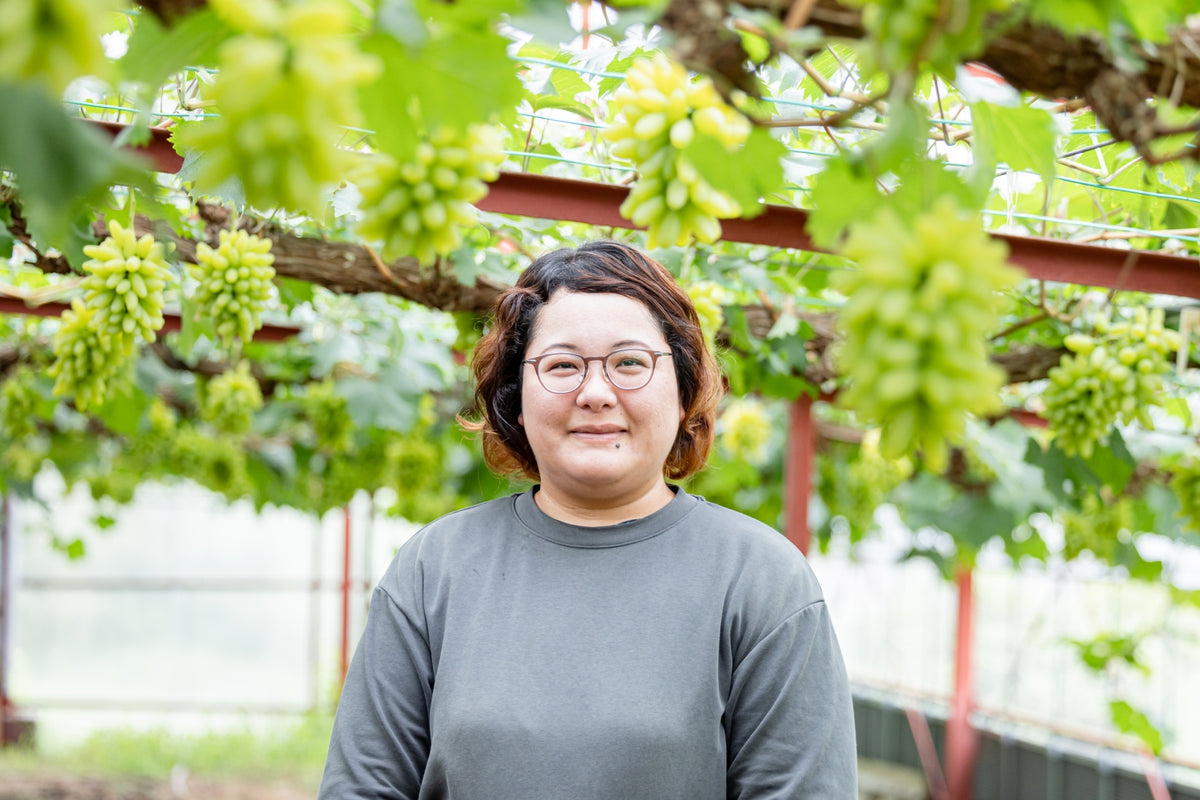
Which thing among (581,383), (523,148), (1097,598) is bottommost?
(1097,598)

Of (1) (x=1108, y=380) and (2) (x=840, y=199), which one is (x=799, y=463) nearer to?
(1) (x=1108, y=380)

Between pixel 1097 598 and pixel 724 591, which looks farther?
pixel 1097 598

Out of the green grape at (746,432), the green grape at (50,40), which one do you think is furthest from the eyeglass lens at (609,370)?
the green grape at (746,432)

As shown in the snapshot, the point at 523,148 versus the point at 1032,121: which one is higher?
the point at 523,148

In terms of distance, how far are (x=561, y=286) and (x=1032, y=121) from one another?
0.70m

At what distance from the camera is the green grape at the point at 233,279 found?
5.96ft

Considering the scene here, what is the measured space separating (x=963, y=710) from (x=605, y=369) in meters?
7.21

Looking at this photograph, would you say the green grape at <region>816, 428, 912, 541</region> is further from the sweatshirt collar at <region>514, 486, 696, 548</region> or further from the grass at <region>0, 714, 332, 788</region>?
the grass at <region>0, 714, 332, 788</region>

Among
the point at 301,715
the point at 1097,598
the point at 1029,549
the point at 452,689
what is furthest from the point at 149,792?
the point at 452,689

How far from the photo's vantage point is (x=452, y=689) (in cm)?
141

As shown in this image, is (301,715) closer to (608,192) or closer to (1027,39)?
(608,192)

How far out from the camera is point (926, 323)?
0.60m

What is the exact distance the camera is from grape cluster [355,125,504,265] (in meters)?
0.77

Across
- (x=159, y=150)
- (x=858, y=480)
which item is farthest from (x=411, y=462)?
(x=159, y=150)
